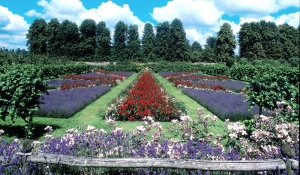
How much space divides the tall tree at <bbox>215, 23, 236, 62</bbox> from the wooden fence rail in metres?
71.4

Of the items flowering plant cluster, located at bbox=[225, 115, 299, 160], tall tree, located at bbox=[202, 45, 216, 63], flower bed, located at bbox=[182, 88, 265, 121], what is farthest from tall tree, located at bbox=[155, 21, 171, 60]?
flowering plant cluster, located at bbox=[225, 115, 299, 160]

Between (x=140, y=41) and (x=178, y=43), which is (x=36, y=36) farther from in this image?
(x=178, y=43)

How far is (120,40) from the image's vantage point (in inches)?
3150

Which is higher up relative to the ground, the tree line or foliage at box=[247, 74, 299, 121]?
the tree line

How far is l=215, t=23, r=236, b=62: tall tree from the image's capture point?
73.0 metres

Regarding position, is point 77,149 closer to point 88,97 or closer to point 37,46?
point 88,97

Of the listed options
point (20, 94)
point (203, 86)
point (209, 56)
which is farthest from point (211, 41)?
point (20, 94)

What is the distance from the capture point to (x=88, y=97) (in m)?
14.8

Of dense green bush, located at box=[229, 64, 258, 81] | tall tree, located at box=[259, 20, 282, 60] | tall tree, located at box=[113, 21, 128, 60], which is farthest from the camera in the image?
tall tree, located at box=[113, 21, 128, 60]

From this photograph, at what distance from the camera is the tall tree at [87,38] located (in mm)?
76062

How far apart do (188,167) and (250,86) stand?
493 cm

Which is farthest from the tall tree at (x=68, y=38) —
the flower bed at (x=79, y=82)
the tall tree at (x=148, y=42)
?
the flower bed at (x=79, y=82)

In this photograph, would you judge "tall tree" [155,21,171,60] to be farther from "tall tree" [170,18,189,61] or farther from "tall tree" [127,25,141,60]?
"tall tree" [127,25,141,60]

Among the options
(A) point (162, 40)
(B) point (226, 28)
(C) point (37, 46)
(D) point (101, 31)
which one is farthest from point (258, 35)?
(C) point (37, 46)
